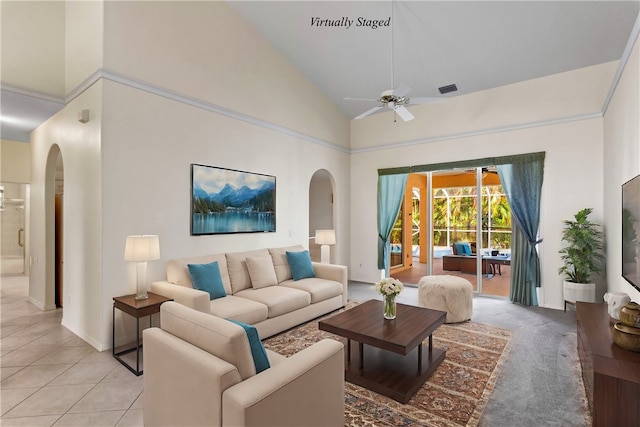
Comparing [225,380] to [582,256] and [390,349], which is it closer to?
[390,349]

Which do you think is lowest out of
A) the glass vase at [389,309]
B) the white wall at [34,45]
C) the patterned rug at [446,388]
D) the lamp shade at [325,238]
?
the patterned rug at [446,388]

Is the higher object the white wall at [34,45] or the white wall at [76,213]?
the white wall at [34,45]

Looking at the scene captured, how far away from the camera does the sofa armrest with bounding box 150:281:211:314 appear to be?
313 centimetres

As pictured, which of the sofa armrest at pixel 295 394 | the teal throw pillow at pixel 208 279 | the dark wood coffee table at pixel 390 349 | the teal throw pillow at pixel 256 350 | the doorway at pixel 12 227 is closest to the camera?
the sofa armrest at pixel 295 394

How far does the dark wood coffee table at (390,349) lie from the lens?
2.60m

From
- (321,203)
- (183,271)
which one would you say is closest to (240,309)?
(183,271)

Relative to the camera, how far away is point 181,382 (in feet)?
5.68

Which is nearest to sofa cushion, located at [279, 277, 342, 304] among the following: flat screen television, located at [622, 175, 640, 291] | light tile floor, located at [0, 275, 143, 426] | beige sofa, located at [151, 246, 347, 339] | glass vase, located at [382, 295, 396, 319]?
beige sofa, located at [151, 246, 347, 339]

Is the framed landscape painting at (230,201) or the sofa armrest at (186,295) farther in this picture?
the framed landscape painting at (230,201)

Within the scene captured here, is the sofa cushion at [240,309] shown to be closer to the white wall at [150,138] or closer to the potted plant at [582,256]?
the white wall at [150,138]

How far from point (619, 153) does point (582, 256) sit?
4.91ft

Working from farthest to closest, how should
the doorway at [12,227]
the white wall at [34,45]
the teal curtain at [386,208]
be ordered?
the doorway at [12,227]
the teal curtain at [386,208]
the white wall at [34,45]

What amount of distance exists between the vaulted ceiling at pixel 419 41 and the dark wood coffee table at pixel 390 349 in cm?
363

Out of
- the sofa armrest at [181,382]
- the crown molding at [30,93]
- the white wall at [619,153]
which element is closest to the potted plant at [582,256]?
the white wall at [619,153]
